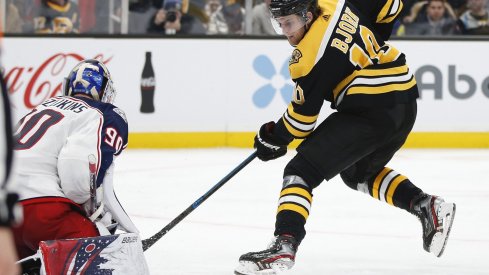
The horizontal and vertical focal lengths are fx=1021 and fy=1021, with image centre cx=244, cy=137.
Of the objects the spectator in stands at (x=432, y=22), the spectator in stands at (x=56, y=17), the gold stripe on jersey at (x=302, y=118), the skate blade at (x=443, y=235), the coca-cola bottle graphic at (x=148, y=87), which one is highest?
the gold stripe on jersey at (x=302, y=118)

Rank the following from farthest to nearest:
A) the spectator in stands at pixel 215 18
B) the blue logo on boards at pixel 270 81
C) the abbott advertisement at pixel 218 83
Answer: the spectator in stands at pixel 215 18 → the blue logo on boards at pixel 270 81 → the abbott advertisement at pixel 218 83

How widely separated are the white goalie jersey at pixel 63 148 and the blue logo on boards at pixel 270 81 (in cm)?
436

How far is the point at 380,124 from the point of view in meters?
3.09

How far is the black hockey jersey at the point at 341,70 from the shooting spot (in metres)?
Result: 2.94

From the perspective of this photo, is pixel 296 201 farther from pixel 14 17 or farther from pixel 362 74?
pixel 14 17

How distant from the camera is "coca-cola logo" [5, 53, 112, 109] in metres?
6.67

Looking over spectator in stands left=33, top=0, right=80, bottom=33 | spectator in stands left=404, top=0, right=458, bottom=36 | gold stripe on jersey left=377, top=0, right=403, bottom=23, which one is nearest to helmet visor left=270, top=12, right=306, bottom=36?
gold stripe on jersey left=377, top=0, right=403, bottom=23

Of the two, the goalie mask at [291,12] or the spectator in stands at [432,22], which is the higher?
the goalie mask at [291,12]

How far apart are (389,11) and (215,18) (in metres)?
3.96

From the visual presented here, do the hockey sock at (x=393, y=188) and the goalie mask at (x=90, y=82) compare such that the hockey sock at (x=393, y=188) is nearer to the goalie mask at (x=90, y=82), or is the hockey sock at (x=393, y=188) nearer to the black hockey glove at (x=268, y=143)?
the black hockey glove at (x=268, y=143)

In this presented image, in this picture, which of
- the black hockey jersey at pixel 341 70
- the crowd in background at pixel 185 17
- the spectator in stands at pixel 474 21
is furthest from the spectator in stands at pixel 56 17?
the black hockey jersey at pixel 341 70

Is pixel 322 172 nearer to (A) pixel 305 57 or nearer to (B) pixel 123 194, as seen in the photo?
(A) pixel 305 57

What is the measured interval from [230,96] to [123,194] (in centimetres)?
227

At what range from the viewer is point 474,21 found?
7375mm
